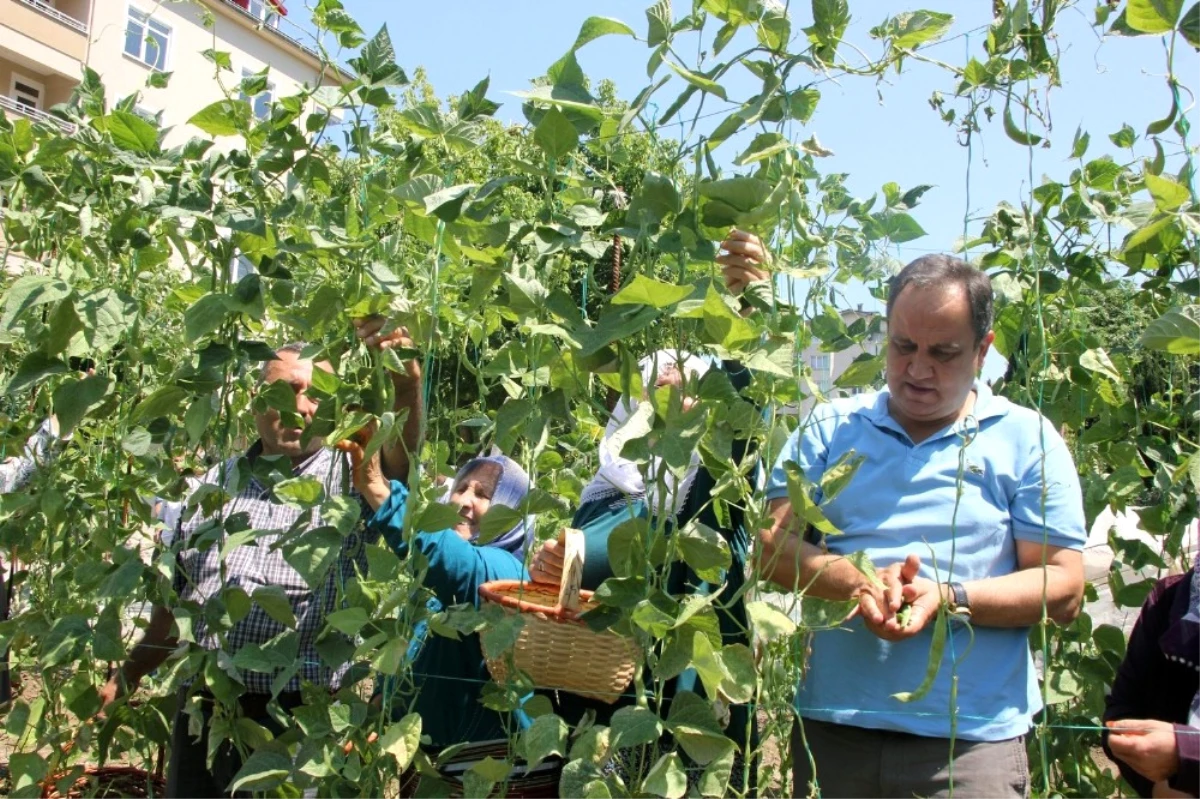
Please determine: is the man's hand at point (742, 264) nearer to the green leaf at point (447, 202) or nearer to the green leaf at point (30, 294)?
the green leaf at point (447, 202)

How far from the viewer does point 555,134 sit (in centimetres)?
125

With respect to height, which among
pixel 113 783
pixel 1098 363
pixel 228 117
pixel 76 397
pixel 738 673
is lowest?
pixel 113 783

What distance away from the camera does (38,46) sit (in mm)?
15164

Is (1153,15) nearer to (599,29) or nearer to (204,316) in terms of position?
(599,29)

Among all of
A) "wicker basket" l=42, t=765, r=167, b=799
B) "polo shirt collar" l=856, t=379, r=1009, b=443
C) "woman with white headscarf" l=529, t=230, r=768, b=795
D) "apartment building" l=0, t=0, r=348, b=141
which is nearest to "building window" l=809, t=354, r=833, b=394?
"polo shirt collar" l=856, t=379, r=1009, b=443

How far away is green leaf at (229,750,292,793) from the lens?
1441mm

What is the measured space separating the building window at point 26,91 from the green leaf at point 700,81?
56.5 feet

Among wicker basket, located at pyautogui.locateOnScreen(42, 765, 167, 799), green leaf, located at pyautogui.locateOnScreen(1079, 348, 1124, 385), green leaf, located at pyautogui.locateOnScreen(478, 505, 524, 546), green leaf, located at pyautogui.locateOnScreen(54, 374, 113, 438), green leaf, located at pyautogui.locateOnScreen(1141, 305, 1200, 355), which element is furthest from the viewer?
wicker basket, located at pyautogui.locateOnScreen(42, 765, 167, 799)

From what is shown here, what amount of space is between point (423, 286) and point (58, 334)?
1.86ft

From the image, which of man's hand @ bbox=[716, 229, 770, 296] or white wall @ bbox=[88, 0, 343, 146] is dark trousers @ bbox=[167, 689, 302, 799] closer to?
man's hand @ bbox=[716, 229, 770, 296]

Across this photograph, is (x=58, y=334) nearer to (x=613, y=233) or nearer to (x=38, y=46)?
(x=613, y=233)

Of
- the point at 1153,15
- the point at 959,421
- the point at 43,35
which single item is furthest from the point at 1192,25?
the point at 43,35

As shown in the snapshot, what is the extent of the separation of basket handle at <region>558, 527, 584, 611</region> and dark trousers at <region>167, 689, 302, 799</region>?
2.68 feet

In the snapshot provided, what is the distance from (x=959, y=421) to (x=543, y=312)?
761mm
